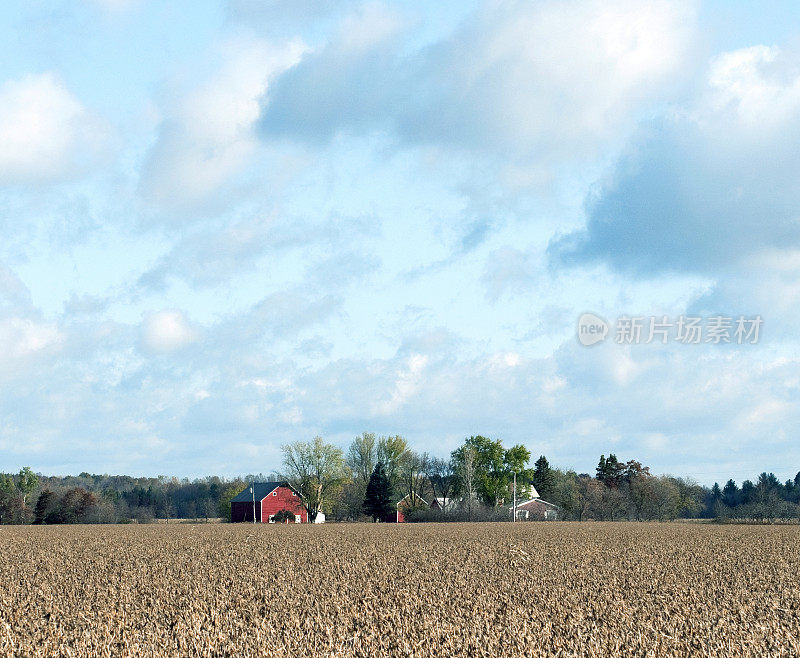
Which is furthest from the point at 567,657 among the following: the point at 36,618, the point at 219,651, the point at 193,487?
the point at 193,487

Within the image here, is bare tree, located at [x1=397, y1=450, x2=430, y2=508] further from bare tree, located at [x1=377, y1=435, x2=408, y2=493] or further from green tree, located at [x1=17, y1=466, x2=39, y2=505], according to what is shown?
green tree, located at [x1=17, y1=466, x2=39, y2=505]

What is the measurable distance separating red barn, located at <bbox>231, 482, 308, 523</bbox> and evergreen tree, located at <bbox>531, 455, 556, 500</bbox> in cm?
3900

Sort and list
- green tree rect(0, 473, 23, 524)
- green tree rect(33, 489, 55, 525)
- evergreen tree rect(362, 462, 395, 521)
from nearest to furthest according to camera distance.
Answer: evergreen tree rect(362, 462, 395, 521)
green tree rect(33, 489, 55, 525)
green tree rect(0, 473, 23, 524)

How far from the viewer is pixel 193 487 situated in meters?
192

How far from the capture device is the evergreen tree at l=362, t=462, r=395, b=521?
101m

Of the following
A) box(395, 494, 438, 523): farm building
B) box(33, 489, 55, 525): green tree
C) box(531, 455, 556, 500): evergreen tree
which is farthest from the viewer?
box(531, 455, 556, 500): evergreen tree

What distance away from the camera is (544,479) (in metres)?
132

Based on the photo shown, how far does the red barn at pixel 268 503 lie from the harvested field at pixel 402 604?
80772 millimetres

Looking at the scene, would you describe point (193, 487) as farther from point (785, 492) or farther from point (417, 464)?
point (785, 492)

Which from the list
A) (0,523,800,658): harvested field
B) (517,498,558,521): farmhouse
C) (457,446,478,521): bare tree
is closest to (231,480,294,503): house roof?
(457,446,478,521): bare tree

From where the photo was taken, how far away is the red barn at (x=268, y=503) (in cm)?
11244

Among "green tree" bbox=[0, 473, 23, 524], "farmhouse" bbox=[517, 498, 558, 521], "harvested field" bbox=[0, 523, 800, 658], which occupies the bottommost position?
"farmhouse" bbox=[517, 498, 558, 521]

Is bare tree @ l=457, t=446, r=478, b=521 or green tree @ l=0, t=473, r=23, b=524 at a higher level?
bare tree @ l=457, t=446, r=478, b=521

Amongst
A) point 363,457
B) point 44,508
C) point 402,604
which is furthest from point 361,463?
point 402,604
